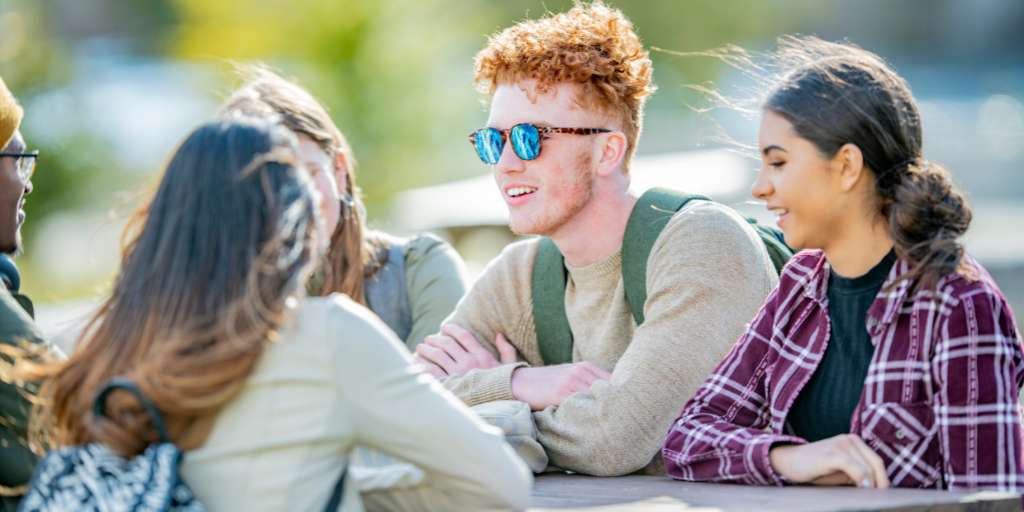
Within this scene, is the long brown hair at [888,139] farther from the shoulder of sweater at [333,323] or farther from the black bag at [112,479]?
the black bag at [112,479]

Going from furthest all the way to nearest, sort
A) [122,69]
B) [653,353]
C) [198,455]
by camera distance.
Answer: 1. [122,69]
2. [653,353]
3. [198,455]

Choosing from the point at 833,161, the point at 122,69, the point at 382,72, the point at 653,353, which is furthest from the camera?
the point at 122,69

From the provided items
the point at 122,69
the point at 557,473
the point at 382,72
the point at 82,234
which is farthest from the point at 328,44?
the point at 557,473

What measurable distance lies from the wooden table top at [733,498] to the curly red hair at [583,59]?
3.83 feet

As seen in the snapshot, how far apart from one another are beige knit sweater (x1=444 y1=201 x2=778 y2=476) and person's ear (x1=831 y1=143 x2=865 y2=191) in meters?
0.64

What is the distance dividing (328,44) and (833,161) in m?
14.1

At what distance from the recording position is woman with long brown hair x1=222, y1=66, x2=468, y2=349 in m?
3.74

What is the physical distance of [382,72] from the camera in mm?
16297

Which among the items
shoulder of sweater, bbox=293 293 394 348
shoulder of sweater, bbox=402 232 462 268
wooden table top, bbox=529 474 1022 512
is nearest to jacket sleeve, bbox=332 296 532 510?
shoulder of sweater, bbox=293 293 394 348

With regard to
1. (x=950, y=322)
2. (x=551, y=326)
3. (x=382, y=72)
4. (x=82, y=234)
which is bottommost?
(x=82, y=234)

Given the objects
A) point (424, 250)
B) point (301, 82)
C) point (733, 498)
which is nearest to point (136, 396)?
point (733, 498)

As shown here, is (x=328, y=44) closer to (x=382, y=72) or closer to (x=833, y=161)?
(x=382, y=72)

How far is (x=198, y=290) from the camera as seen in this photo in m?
2.29

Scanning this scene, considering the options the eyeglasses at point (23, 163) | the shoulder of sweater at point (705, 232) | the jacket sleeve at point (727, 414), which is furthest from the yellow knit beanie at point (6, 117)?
the jacket sleeve at point (727, 414)
